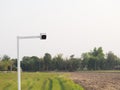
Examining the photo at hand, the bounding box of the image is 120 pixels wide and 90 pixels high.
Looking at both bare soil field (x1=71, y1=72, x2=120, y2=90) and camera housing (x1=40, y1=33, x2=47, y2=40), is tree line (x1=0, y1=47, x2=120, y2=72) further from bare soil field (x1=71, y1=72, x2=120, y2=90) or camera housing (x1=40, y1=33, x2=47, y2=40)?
camera housing (x1=40, y1=33, x2=47, y2=40)

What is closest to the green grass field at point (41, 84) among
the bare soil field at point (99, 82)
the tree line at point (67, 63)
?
the bare soil field at point (99, 82)

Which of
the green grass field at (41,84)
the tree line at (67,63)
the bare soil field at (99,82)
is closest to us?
the green grass field at (41,84)

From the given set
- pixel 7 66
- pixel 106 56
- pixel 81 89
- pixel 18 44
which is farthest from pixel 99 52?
pixel 18 44

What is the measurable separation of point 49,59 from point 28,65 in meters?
6.48

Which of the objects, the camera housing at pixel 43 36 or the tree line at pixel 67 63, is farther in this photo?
the tree line at pixel 67 63

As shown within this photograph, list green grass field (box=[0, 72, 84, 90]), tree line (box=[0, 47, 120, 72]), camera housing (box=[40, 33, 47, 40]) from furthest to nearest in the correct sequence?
1. tree line (box=[0, 47, 120, 72])
2. green grass field (box=[0, 72, 84, 90])
3. camera housing (box=[40, 33, 47, 40])

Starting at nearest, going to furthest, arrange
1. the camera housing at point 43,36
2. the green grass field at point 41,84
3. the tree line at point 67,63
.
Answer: the camera housing at point 43,36, the green grass field at point 41,84, the tree line at point 67,63

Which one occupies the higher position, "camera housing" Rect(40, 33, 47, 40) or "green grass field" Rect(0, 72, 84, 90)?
"camera housing" Rect(40, 33, 47, 40)

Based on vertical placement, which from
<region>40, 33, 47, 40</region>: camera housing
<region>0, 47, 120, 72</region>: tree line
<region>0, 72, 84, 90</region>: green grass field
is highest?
<region>0, 47, 120, 72</region>: tree line

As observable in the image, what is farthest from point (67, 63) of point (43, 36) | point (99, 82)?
point (43, 36)

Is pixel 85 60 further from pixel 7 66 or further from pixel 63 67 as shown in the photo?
pixel 7 66

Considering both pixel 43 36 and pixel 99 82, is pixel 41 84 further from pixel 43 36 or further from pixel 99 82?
pixel 43 36

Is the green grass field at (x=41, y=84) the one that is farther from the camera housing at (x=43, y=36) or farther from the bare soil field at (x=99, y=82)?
the camera housing at (x=43, y=36)

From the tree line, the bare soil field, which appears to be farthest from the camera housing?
the tree line
